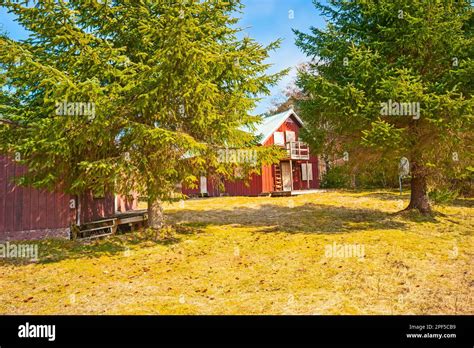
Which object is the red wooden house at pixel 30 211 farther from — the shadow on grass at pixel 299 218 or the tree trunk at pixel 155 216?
the shadow on grass at pixel 299 218

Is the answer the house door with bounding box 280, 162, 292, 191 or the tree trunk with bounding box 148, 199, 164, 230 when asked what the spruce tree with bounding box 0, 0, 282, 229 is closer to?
the tree trunk with bounding box 148, 199, 164, 230

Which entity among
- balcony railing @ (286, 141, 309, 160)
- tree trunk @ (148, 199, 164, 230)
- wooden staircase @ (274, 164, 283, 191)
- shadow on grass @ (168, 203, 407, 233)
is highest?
balcony railing @ (286, 141, 309, 160)

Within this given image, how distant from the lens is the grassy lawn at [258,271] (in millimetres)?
5855

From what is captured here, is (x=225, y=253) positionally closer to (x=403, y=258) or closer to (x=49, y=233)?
(x=403, y=258)

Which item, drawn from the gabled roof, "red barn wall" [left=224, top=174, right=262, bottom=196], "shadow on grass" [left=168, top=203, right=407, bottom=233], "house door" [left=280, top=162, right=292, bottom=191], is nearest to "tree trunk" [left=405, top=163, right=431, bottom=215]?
"shadow on grass" [left=168, top=203, right=407, bottom=233]

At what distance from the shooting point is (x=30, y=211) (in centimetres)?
1186

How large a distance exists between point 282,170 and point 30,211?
2150cm

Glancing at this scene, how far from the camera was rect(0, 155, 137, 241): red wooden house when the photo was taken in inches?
456

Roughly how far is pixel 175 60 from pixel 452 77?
9.54 meters

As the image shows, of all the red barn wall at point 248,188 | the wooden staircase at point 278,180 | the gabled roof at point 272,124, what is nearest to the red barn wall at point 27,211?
the red barn wall at point 248,188

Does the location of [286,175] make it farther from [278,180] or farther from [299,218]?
[299,218]

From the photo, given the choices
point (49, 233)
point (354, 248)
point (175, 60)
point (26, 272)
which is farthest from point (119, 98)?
point (354, 248)

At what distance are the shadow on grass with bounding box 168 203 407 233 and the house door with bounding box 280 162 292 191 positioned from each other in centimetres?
1087

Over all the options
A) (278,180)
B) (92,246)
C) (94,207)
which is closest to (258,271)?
(92,246)
